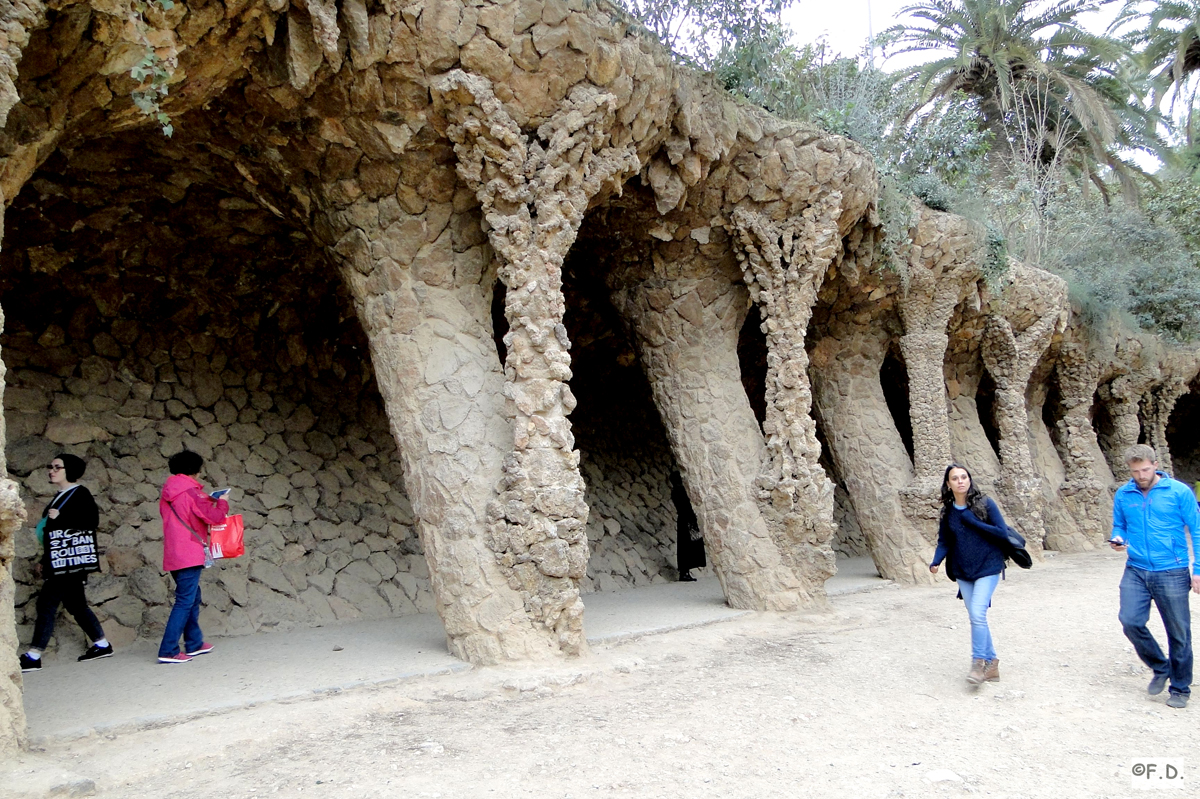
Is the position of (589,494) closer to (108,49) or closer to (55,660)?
(55,660)

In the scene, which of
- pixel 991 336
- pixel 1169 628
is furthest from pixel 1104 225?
pixel 1169 628

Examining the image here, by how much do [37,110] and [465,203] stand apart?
7.70 ft

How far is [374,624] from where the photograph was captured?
6.42 meters

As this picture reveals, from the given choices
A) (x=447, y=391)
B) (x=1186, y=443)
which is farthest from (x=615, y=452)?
(x=1186, y=443)

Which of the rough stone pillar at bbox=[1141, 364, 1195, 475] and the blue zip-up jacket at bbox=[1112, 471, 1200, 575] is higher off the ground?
the rough stone pillar at bbox=[1141, 364, 1195, 475]

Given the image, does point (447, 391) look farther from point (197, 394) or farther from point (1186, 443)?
point (1186, 443)

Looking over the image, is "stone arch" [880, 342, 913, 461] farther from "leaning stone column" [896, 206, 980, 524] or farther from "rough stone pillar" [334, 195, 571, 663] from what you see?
"rough stone pillar" [334, 195, 571, 663]

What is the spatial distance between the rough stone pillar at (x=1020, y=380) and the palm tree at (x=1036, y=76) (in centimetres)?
586

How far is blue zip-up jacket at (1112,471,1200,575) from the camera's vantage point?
4059 mm

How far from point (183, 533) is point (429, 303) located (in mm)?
1988

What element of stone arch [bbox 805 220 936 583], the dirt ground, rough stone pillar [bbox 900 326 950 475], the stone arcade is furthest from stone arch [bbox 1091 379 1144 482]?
the dirt ground

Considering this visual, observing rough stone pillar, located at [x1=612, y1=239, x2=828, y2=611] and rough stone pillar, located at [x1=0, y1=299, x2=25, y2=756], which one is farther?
rough stone pillar, located at [x1=612, y1=239, x2=828, y2=611]

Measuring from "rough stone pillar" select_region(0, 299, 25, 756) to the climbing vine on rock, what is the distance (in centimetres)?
115

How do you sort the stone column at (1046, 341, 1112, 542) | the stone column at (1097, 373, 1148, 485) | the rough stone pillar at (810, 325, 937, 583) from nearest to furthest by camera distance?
the rough stone pillar at (810, 325, 937, 583)
the stone column at (1046, 341, 1112, 542)
the stone column at (1097, 373, 1148, 485)
